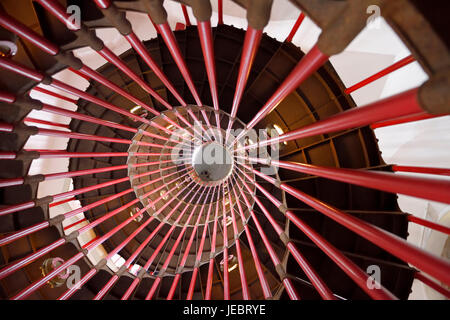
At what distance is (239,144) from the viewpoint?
1773cm

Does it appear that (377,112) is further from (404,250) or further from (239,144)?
(239,144)

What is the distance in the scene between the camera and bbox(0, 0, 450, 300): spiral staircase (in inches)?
154

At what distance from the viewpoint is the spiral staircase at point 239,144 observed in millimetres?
3916

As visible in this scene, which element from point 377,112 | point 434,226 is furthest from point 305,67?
point 434,226

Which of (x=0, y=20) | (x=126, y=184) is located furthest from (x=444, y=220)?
(x=126, y=184)

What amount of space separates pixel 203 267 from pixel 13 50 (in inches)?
613

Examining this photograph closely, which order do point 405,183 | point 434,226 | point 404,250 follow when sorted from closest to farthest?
point 405,183
point 404,250
point 434,226

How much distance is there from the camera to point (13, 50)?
6.68 meters

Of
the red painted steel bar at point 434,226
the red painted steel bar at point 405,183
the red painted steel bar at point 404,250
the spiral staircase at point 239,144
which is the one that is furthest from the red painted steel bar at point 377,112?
the red painted steel bar at point 434,226

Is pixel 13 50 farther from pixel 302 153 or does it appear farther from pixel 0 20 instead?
pixel 302 153

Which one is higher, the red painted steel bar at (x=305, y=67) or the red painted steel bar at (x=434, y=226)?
the red painted steel bar at (x=305, y=67)

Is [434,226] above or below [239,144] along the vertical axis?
below

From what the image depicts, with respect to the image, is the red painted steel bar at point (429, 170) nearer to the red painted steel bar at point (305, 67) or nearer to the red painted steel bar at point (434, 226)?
the red painted steel bar at point (434, 226)

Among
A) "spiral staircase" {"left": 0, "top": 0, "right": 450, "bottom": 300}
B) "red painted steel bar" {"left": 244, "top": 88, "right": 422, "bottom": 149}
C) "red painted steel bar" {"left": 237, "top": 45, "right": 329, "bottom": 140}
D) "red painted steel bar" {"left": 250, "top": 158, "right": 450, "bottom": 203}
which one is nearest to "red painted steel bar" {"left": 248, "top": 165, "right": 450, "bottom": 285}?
"spiral staircase" {"left": 0, "top": 0, "right": 450, "bottom": 300}
